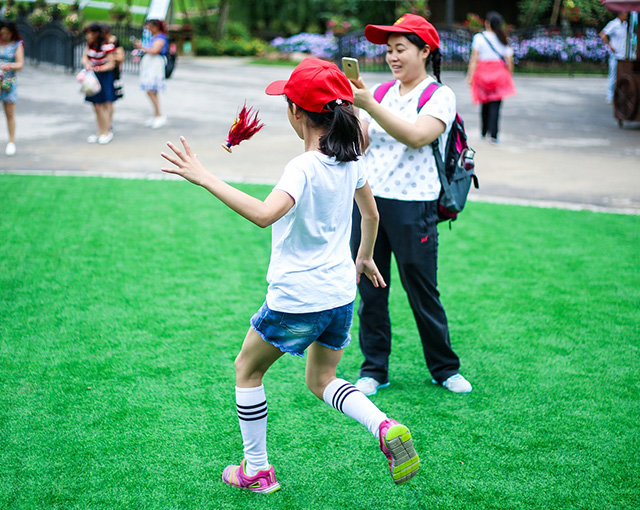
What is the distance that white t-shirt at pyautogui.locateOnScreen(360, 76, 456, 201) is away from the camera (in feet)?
11.8

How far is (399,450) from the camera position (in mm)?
2609

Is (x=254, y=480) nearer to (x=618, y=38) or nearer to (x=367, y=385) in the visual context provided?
(x=367, y=385)

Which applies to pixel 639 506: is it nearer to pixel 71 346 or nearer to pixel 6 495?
pixel 6 495

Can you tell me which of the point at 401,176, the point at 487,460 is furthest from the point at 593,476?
the point at 401,176

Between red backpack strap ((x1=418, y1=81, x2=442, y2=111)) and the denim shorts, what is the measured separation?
4.21 feet

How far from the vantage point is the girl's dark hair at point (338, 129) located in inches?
102

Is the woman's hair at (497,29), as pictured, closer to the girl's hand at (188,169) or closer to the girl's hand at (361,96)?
the girl's hand at (361,96)

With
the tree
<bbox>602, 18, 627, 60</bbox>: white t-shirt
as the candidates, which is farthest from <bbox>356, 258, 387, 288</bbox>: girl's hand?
the tree

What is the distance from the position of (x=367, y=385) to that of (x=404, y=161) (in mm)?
1242

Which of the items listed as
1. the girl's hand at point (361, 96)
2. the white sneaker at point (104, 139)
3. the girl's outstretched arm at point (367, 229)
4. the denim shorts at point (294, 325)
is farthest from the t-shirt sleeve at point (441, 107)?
the white sneaker at point (104, 139)

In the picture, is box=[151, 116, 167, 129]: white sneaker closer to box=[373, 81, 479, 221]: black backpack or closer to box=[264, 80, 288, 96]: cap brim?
box=[373, 81, 479, 221]: black backpack

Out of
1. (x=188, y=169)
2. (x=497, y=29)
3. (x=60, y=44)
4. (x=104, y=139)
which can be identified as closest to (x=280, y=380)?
(x=188, y=169)

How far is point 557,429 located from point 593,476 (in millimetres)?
422

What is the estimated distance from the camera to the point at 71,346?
4305mm
